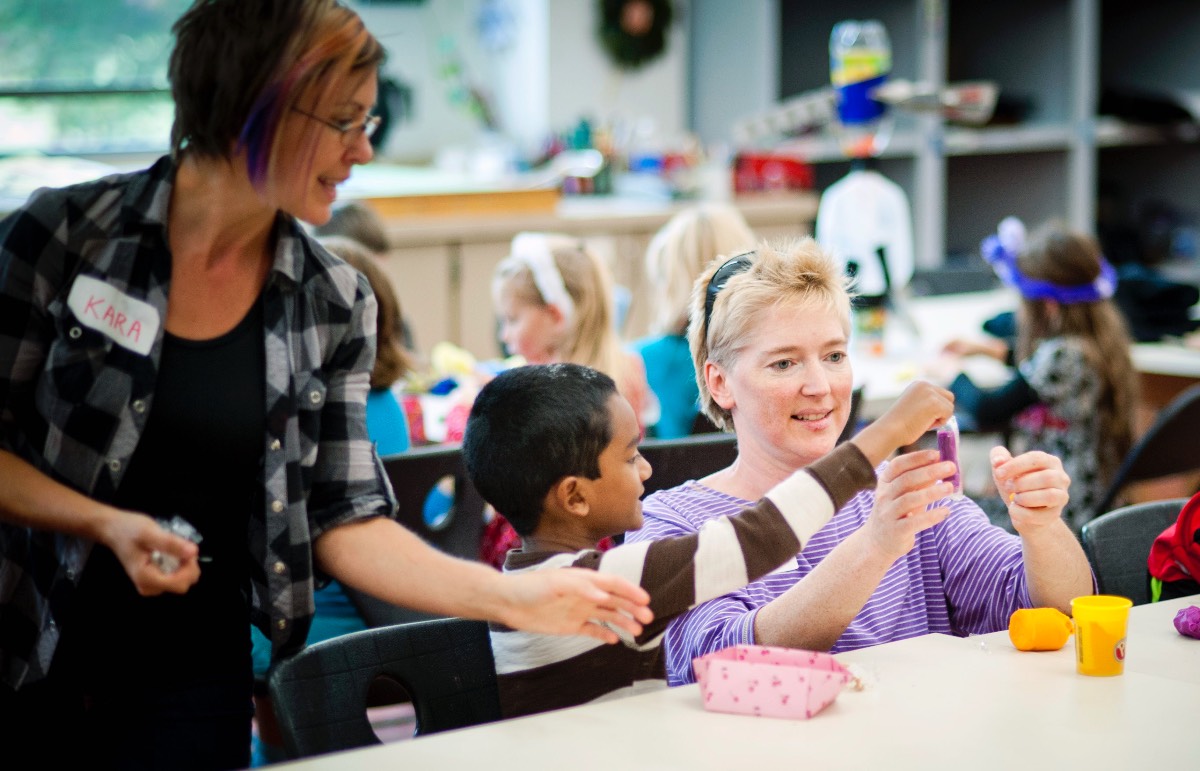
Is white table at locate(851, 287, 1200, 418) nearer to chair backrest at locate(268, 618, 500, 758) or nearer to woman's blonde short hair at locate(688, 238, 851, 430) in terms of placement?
woman's blonde short hair at locate(688, 238, 851, 430)

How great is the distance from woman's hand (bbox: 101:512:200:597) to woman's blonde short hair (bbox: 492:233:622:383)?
172cm

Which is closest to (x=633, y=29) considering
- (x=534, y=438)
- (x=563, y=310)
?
(x=563, y=310)

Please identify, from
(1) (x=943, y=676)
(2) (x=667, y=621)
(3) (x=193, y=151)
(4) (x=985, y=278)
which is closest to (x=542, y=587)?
(2) (x=667, y=621)

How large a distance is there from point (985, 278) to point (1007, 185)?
1.49 metres

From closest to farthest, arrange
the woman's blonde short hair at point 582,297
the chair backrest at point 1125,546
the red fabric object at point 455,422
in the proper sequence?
the chair backrest at point 1125,546 → the red fabric object at point 455,422 → the woman's blonde short hair at point 582,297

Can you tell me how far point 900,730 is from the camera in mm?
1314

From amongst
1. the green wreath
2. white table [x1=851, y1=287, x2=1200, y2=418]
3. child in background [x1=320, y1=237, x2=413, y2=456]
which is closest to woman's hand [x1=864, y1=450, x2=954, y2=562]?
child in background [x1=320, y1=237, x2=413, y2=456]

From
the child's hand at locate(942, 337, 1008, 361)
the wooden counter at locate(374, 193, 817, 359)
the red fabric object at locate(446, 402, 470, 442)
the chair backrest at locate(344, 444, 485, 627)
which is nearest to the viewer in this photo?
the chair backrest at locate(344, 444, 485, 627)

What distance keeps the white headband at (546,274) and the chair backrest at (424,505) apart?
780mm

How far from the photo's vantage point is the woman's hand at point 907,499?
1516mm

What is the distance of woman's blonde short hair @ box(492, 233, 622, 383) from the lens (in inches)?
118

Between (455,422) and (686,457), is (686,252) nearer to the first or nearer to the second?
(455,422)

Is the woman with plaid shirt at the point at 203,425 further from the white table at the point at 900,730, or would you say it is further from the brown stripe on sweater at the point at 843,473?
the brown stripe on sweater at the point at 843,473

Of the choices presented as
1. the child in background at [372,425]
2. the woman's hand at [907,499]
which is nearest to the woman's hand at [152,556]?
the woman's hand at [907,499]
